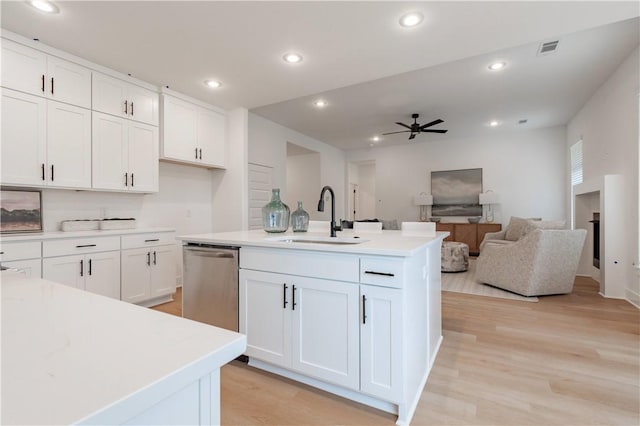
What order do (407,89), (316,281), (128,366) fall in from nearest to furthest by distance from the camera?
(128,366)
(316,281)
(407,89)

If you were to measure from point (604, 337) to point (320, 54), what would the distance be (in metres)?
3.56

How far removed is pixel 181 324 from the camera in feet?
2.02

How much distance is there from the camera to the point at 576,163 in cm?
551

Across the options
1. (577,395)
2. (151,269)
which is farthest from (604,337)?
(151,269)

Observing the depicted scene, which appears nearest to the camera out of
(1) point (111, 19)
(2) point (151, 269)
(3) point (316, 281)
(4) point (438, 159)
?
(3) point (316, 281)

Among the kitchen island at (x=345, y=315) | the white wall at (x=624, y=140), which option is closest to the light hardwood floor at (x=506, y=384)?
the kitchen island at (x=345, y=315)

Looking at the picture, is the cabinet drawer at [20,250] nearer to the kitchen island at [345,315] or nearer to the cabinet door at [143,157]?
the cabinet door at [143,157]

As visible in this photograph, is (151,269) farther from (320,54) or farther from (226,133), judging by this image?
(320,54)

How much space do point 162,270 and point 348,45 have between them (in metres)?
3.17

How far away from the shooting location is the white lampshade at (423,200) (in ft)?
24.0

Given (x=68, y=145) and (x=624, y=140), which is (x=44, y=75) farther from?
(x=624, y=140)

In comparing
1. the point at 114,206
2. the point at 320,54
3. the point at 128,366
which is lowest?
the point at 128,366

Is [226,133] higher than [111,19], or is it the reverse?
[111,19]

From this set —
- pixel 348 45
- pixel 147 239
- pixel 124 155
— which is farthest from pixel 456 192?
pixel 124 155
